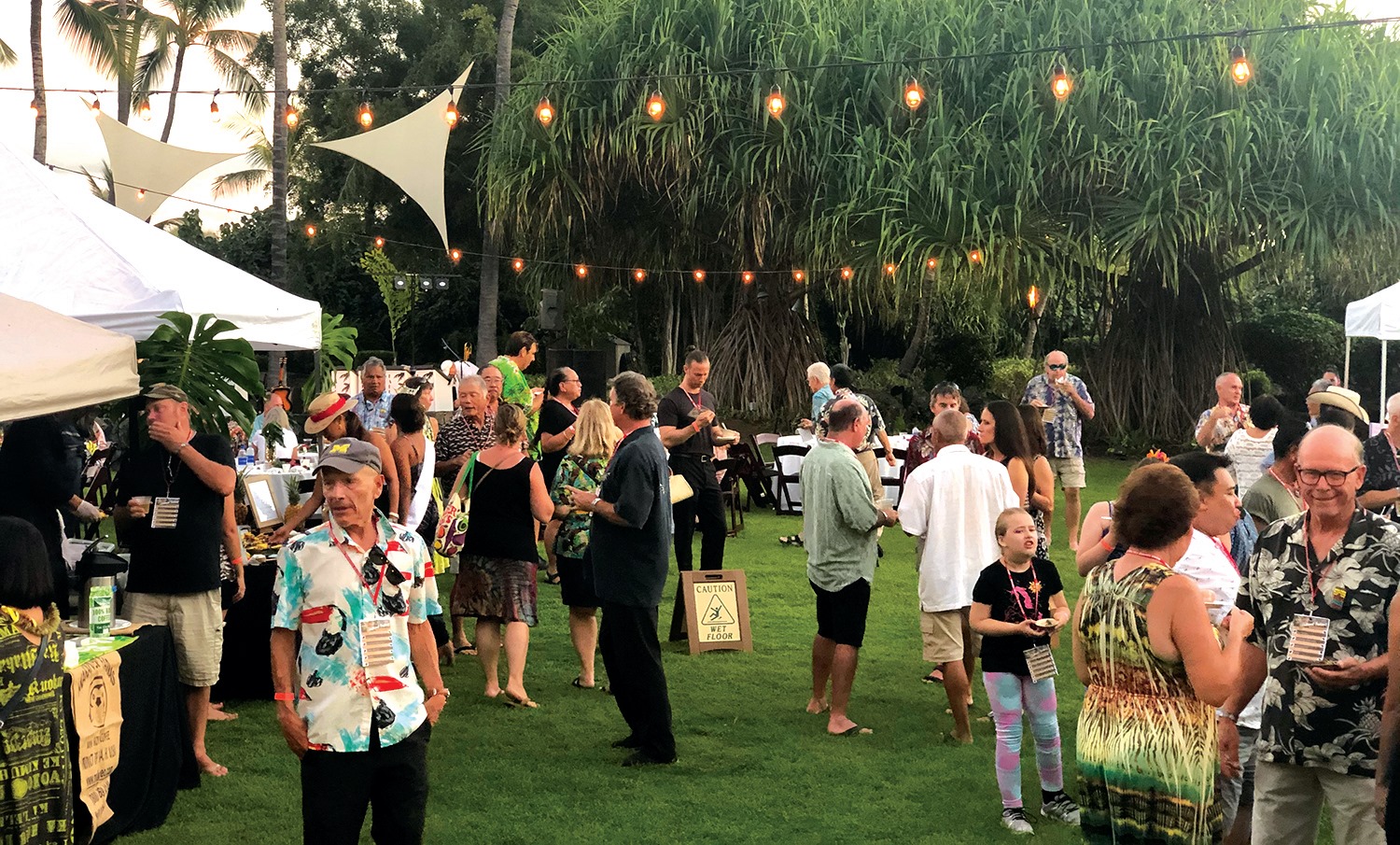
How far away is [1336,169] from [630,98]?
37.2 feet

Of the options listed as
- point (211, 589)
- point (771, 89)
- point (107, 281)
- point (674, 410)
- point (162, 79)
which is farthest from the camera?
A: point (162, 79)

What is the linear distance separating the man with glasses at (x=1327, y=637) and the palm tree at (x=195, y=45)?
3763 cm

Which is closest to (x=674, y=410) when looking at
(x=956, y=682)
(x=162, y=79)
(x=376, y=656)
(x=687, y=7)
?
(x=956, y=682)

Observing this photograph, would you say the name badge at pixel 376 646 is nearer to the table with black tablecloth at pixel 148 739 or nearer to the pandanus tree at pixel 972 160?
the table with black tablecloth at pixel 148 739

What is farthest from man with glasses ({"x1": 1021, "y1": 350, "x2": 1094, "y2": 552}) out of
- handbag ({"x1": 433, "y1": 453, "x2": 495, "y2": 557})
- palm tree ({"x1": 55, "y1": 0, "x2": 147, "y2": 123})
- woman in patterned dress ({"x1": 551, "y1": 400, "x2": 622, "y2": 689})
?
palm tree ({"x1": 55, "y1": 0, "x2": 147, "y2": 123})

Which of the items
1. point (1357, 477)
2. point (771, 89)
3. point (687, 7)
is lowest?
point (1357, 477)

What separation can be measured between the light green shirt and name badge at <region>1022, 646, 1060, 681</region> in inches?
58.7

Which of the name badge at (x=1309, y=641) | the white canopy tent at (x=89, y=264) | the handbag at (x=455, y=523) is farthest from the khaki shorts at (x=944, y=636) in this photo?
the white canopy tent at (x=89, y=264)

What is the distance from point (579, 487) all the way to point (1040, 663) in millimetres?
3258

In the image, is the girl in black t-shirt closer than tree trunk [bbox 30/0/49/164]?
Yes

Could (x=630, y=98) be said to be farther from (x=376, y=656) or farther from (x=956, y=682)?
(x=376, y=656)

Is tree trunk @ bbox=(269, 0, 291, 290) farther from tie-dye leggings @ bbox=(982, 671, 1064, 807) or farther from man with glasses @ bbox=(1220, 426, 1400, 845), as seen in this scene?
man with glasses @ bbox=(1220, 426, 1400, 845)

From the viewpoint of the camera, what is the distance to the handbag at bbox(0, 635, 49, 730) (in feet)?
12.2

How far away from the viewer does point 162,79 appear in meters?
43.4
